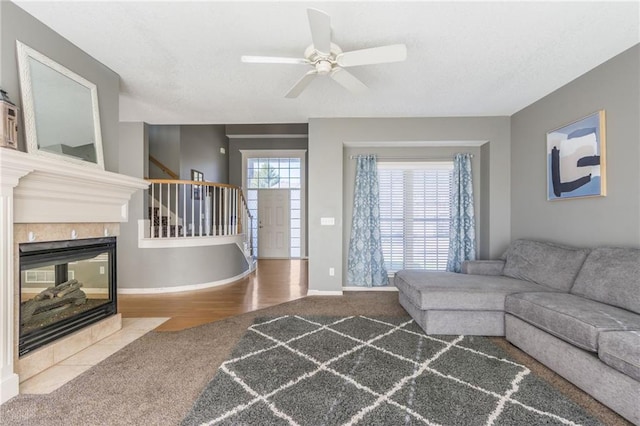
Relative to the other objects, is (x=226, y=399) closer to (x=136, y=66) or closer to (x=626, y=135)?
(x=136, y=66)

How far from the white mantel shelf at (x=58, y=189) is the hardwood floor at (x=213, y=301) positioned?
131 centimetres

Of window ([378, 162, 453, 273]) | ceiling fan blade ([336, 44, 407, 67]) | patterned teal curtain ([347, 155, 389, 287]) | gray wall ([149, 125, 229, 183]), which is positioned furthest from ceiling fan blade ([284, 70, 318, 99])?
gray wall ([149, 125, 229, 183])

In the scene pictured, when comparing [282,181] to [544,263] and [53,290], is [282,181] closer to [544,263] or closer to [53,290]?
[53,290]

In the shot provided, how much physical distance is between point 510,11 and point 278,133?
18.8 ft

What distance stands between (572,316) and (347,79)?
238cm

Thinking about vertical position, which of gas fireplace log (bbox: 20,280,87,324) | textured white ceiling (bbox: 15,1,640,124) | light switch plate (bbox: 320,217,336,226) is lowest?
gas fireplace log (bbox: 20,280,87,324)

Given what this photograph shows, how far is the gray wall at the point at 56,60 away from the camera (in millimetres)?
1812

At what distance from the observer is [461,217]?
4074 millimetres

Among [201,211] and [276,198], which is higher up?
[276,198]

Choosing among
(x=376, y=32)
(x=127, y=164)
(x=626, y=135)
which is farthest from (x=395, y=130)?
(x=127, y=164)

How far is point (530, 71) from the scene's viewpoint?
2.63 m

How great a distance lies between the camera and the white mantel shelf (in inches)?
65.4

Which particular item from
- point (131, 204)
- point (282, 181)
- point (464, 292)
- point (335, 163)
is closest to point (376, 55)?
point (335, 163)

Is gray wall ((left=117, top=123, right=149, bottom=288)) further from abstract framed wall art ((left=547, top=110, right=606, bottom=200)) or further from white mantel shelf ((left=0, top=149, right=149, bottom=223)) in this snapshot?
abstract framed wall art ((left=547, top=110, right=606, bottom=200))
